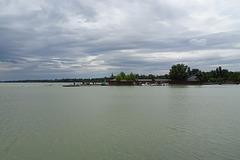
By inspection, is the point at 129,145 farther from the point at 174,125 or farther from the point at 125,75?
the point at 125,75

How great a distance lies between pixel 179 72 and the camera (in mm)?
110375

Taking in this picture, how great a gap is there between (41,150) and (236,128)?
407 inches

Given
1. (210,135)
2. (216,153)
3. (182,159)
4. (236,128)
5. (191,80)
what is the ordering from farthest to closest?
(191,80) < (236,128) < (210,135) < (216,153) < (182,159)

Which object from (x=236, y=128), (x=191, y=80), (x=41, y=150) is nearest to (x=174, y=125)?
(x=236, y=128)

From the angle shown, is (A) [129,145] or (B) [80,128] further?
(B) [80,128]

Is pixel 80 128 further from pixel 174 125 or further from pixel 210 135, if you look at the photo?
pixel 210 135

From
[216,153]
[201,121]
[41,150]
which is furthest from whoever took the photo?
[201,121]

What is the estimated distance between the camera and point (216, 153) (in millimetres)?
7832

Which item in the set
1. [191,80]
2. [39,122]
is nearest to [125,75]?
[191,80]

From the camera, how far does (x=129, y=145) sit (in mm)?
8867

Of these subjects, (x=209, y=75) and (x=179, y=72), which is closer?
(x=179, y=72)

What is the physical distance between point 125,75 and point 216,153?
4618 inches

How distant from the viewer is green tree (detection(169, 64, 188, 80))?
110m

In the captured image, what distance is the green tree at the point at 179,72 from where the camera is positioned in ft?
362
